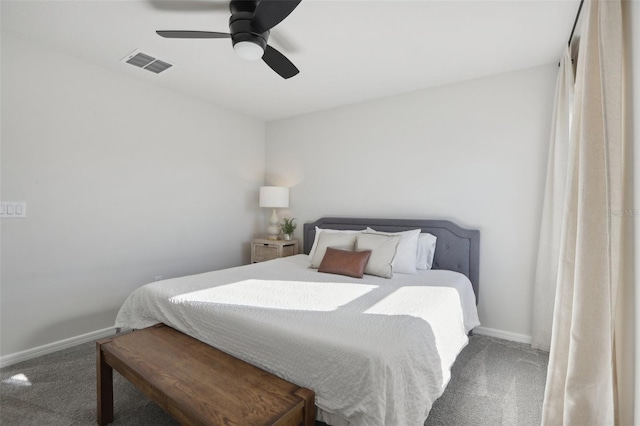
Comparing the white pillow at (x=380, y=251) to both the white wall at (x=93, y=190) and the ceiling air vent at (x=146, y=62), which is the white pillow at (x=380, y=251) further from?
the ceiling air vent at (x=146, y=62)

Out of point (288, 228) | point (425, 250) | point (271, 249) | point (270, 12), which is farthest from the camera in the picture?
point (288, 228)

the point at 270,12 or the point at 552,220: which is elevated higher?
the point at 270,12

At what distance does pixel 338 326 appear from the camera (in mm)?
1524

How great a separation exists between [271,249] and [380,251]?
1.66m

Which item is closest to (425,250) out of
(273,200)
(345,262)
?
(345,262)

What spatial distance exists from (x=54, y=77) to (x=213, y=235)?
2076 millimetres

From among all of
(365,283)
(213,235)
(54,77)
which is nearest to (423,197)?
(365,283)

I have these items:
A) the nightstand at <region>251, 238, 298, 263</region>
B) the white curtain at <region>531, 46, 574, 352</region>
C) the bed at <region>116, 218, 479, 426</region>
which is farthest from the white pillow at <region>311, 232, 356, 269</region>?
the white curtain at <region>531, 46, 574, 352</region>

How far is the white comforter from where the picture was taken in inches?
49.8

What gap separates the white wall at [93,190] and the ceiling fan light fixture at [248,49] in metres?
1.74

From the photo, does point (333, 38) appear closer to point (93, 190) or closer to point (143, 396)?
point (93, 190)

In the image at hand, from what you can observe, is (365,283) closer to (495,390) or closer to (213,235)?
(495,390)

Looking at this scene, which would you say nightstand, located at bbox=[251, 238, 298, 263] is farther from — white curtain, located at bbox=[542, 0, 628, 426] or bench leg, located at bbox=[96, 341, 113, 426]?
white curtain, located at bbox=[542, 0, 628, 426]

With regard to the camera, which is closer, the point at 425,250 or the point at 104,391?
the point at 104,391
